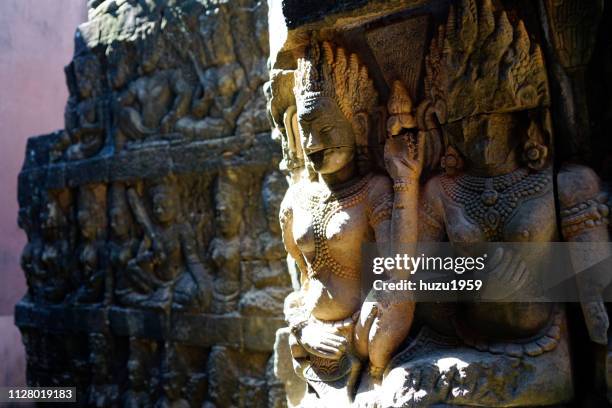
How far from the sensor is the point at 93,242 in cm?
652

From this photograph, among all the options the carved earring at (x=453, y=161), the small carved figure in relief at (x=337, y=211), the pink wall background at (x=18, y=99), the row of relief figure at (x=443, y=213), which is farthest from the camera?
the pink wall background at (x=18, y=99)

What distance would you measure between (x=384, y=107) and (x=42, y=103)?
23.1 feet

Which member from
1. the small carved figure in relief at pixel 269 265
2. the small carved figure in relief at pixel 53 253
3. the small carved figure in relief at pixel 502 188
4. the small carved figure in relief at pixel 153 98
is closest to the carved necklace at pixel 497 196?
the small carved figure in relief at pixel 502 188

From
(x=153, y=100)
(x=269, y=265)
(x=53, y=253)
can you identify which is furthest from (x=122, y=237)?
(x=269, y=265)

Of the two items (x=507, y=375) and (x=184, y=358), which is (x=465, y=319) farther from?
(x=184, y=358)

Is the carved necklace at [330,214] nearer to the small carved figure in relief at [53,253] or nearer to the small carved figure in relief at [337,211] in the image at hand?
the small carved figure in relief at [337,211]

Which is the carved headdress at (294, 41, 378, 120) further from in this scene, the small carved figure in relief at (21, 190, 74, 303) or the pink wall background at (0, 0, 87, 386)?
the pink wall background at (0, 0, 87, 386)

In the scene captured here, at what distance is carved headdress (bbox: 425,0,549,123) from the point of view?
2.20 m

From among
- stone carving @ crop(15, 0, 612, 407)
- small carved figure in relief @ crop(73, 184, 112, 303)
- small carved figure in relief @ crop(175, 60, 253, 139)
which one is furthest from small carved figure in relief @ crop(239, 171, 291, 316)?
small carved figure in relief @ crop(73, 184, 112, 303)

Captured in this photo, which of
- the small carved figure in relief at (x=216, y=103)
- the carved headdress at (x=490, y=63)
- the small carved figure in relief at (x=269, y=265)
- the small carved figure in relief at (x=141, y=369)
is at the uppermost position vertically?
the small carved figure in relief at (x=216, y=103)

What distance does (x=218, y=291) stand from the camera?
5367 millimetres

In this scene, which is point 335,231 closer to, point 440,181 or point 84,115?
point 440,181

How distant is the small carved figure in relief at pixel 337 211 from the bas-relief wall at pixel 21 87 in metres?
6.52

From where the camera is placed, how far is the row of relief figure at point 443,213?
2156 millimetres
